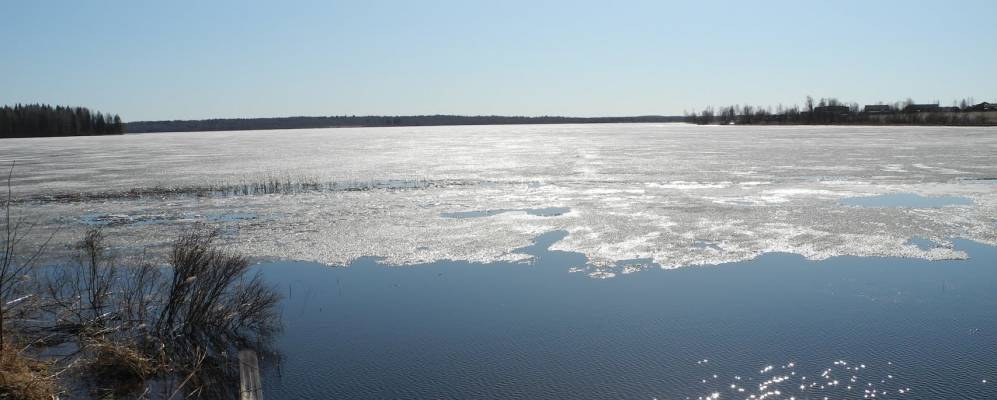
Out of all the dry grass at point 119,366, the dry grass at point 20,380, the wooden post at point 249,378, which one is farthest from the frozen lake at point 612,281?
the dry grass at point 20,380

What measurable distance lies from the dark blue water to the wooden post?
17 centimetres

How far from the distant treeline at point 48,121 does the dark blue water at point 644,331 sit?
90.0 m

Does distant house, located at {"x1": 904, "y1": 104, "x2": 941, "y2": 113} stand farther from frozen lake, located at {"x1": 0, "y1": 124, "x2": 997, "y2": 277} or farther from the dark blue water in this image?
the dark blue water

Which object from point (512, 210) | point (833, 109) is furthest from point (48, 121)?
point (833, 109)

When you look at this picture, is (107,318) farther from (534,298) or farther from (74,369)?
(534,298)

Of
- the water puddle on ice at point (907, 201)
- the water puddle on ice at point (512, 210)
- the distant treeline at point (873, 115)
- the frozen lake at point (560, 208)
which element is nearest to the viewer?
the frozen lake at point (560, 208)

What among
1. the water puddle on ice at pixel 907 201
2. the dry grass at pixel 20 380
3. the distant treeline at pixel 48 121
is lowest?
the dry grass at pixel 20 380

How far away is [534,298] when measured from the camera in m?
7.63

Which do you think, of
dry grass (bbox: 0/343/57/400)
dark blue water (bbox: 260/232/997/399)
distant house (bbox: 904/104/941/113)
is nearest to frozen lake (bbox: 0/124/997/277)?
dark blue water (bbox: 260/232/997/399)

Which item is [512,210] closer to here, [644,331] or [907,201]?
[644,331]

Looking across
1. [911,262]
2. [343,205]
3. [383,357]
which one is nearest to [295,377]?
[383,357]

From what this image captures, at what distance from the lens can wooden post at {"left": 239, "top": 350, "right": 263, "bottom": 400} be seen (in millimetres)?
5043

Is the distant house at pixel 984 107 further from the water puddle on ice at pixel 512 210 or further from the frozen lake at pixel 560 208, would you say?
the water puddle on ice at pixel 512 210

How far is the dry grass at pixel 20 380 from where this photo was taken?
4.65 meters
